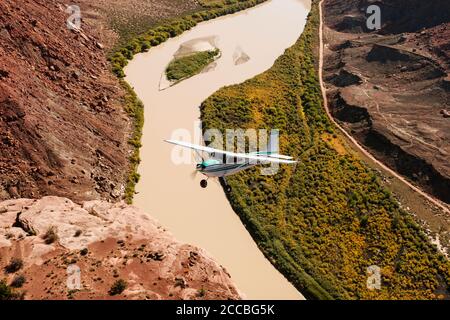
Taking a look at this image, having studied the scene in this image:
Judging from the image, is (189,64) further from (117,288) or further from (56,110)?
(117,288)

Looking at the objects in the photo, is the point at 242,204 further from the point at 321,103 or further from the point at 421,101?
the point at 421,101

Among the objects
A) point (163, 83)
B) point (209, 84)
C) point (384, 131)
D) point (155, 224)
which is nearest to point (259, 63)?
point (209, 84)

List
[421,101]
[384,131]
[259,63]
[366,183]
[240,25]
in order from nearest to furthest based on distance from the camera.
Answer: [366,183], [384,131], [421,101], [259,63], [240,25]

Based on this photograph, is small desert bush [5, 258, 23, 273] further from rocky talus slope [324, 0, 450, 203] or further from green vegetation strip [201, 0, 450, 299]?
rocky talus slope [324, 0, 450, 203]

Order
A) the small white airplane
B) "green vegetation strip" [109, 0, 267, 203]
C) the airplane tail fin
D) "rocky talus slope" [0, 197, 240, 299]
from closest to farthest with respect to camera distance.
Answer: "rocky talus slope" [0, 197, 240, 299] < the small white airplane < "green vegetation strip" [109, 0, 267, 203] < the airplane tail fin

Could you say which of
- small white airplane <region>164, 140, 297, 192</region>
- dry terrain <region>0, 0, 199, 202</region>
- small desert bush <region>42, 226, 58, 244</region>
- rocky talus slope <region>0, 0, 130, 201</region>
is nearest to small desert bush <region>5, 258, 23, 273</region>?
small desert bush <region>42, 226, 58, 244</region>

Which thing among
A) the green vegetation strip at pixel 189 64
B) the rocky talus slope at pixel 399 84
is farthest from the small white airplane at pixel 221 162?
the green vegetation strip at pixel 189 64
